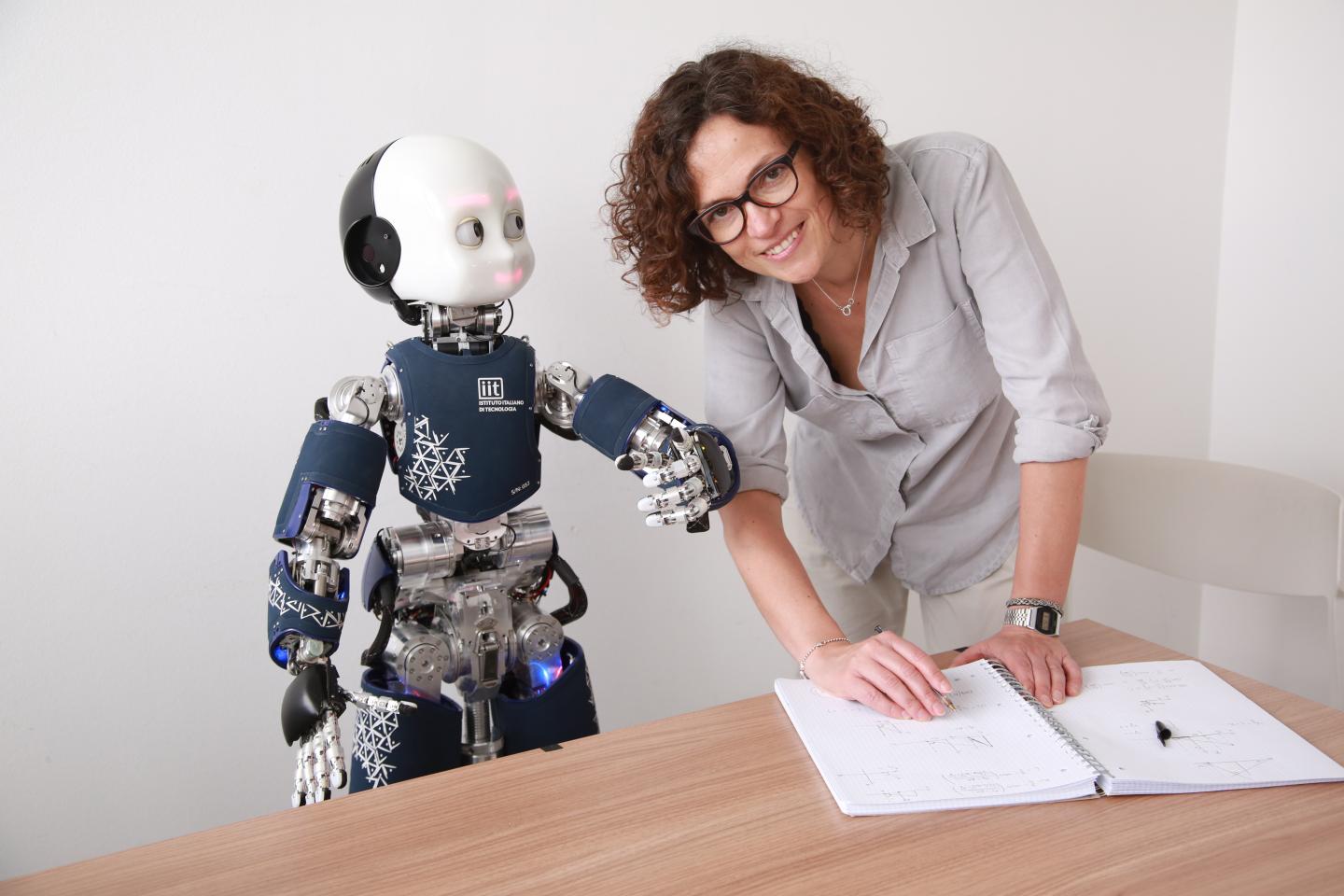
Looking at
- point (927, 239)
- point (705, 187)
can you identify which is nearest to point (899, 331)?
point (927, 239)

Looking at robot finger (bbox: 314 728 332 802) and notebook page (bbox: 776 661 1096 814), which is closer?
notebook page (bbox: 776 661 1096 814)

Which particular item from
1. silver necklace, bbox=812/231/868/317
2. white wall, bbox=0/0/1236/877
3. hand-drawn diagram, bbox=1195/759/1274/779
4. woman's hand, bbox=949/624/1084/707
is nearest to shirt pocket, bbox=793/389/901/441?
silver necklace, bbox=812/231/868/317

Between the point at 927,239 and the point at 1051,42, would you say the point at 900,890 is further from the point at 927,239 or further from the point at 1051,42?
the point at 1051,42

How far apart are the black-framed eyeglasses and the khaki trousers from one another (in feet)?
1.94

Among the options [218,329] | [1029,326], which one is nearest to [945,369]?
[1029,326]

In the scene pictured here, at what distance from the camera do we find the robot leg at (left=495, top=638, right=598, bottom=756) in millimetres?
1224

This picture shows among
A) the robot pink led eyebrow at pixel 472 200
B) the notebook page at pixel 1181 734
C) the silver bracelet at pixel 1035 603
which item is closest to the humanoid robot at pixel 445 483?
the robot pink led eyebrow at pixel 472 200

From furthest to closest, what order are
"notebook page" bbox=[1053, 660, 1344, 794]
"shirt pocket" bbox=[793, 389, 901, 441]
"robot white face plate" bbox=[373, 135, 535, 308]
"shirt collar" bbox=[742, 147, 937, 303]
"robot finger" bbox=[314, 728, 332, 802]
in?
1. "shirt pocket" bbox=[793, 389, 901, 441]
2. "shirt collar" bbox=[742, 147, 937, 303]
3. "robot white face plate" bbox=[373, 135, 535, 308]
4. "robot finger" bbox=[314, 728, 332, 802]
5. "notebook page" bbox=[1053, 660, 1344, 794]

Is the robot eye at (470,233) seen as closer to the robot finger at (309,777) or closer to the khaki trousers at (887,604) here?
the robot finger at (309,777)

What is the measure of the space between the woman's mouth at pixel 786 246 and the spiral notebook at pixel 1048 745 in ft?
1.64

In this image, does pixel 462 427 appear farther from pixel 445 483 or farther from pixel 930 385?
pixel 930 385

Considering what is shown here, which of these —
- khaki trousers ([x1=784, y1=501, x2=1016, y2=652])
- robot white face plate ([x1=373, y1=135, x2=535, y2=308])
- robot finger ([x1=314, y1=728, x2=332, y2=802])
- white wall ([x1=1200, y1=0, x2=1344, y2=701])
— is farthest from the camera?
white wall ([x1=1200, y1=0, x2=1344, y2=701])

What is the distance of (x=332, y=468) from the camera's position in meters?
1.04

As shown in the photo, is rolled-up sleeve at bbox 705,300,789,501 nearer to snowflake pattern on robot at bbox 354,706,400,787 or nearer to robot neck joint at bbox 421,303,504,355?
robot neck joint at bbox 421,303,504,355
